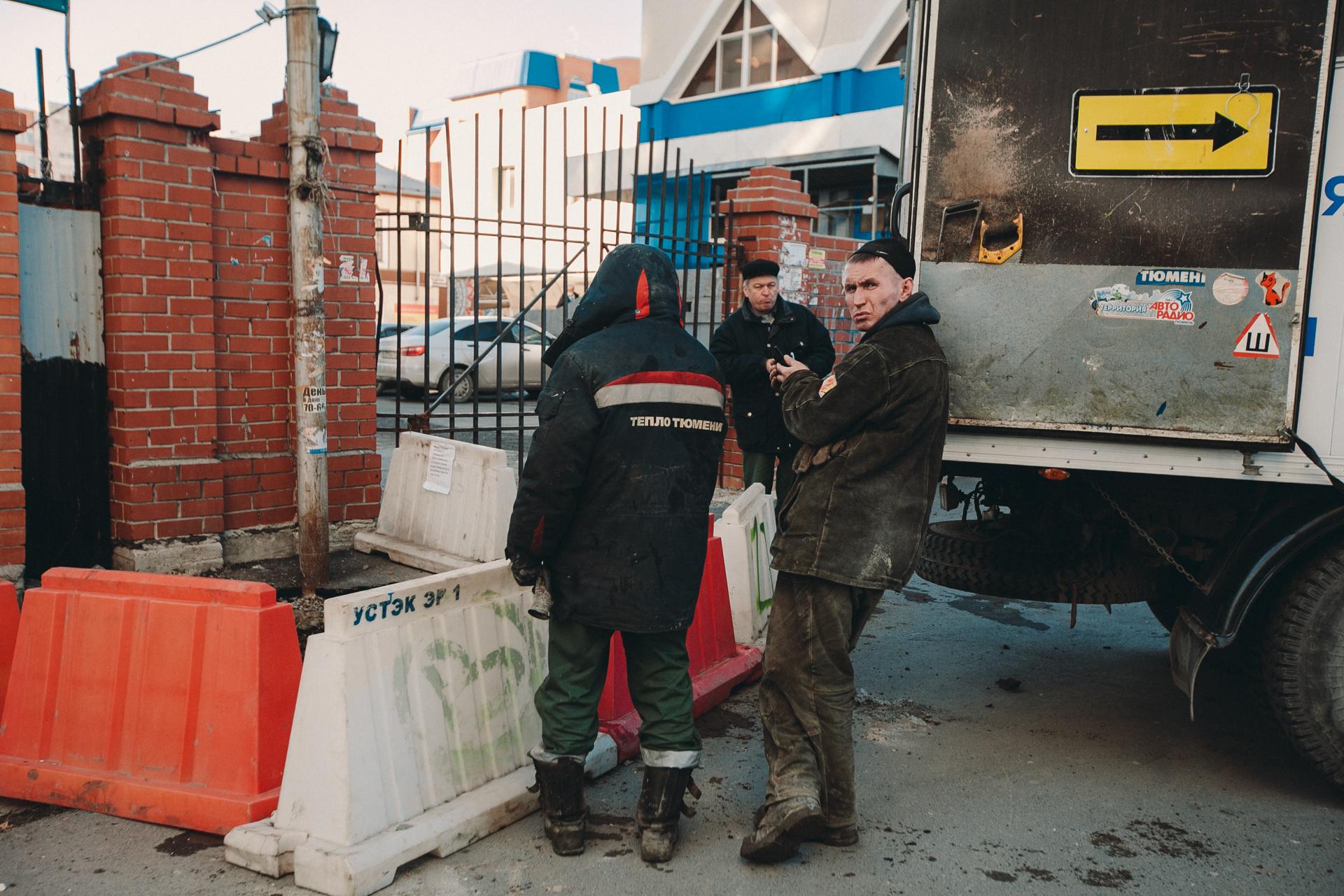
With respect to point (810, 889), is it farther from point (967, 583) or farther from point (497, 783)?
point (967, 583)

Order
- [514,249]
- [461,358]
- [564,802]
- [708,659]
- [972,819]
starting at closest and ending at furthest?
[564,802]
[972,819]
[708,659]
[461,358]
[514,249]

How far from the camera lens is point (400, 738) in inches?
128

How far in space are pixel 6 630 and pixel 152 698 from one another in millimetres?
820

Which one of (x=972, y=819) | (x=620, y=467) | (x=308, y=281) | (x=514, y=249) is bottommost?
(x=972, y=819)

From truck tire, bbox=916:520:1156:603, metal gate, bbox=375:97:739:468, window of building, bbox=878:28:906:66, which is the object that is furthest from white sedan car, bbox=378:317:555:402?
truck tire, bbox=916:520:1156:603

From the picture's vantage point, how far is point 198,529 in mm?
5820

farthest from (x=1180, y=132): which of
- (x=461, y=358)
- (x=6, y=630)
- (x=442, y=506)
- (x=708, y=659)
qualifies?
(x=461, y=358)

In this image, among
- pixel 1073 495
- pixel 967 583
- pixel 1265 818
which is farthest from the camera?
pixel 967 583

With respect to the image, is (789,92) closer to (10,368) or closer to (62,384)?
(62,384)

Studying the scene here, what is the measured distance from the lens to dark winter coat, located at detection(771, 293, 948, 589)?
3.37m

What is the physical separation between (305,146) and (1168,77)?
3.97 m

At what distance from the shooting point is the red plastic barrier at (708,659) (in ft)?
13.8

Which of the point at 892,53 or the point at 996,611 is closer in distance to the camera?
the point at 996,611

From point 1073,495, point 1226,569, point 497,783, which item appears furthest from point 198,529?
point 1226,569
